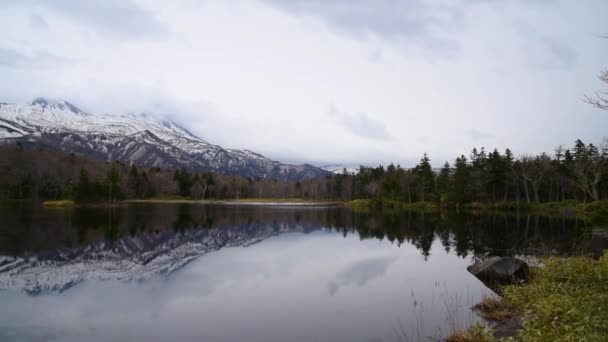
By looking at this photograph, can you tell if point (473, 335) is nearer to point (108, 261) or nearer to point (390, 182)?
point (108, 261)

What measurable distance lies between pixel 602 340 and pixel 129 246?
31.0 metres

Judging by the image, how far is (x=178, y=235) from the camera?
1587 inches

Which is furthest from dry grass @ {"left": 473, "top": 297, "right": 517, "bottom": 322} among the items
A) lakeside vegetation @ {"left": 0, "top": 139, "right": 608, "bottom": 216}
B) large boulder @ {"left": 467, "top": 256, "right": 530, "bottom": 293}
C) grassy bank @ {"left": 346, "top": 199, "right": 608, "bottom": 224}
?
grassy bank @ {"left": 346, "top": 199, "right": 608, "bottom": 224}

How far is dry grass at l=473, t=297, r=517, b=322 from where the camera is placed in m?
13.8

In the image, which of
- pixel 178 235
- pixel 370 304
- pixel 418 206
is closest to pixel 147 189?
pixel 418 206

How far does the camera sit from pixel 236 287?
61.8 feet

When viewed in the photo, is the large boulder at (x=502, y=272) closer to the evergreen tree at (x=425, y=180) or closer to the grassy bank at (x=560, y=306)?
the grassy bank at (x=560, y=306)

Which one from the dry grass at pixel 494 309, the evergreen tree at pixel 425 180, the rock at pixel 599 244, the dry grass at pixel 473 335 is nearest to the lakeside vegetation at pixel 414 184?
the evergreen tree at pixel 425 180

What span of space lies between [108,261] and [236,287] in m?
10.7

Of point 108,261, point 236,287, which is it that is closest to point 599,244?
point 236,287

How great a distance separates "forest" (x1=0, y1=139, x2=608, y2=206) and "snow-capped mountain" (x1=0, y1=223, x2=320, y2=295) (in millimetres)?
61431

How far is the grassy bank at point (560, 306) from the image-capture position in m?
8.37

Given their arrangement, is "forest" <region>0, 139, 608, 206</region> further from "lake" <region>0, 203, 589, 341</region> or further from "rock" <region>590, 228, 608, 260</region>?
"lake" <region>0, 203, 589, 341</region>

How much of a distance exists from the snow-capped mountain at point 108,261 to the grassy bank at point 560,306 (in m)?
16.2
